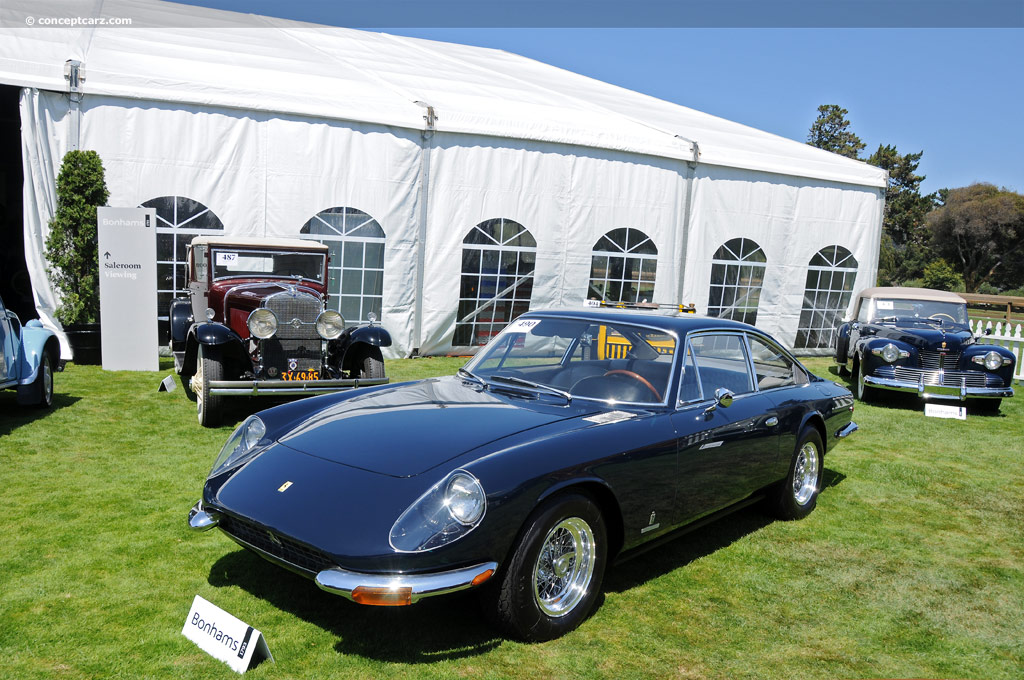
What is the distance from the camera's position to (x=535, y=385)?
4.30m

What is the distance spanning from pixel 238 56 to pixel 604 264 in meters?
7.47

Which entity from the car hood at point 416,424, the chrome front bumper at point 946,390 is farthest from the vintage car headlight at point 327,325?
the chrome front bumper at point 946,390

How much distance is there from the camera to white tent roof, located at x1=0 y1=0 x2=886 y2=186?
11.0m

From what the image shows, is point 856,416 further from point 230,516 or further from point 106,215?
point 106,215

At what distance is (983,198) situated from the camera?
46562mm

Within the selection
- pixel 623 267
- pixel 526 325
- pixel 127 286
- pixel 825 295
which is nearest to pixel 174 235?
pixel 127 286

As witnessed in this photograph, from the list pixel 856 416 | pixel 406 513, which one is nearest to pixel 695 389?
pixel 406 513

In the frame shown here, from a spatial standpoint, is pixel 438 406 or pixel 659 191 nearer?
pixel 438 406

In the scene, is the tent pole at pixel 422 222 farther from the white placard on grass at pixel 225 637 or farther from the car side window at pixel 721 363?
the white placard on grass at pixel 225 637

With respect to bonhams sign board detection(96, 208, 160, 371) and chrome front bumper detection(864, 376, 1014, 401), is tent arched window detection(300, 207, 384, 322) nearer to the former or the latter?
bonhams sign board detection(96, 208, 160, 371)

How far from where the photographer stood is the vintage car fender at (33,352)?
7.16 meters

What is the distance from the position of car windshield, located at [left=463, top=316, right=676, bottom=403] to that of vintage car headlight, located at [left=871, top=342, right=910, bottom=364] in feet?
23.7

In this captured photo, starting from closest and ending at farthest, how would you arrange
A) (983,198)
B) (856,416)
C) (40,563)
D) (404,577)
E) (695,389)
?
(404,577) → (40,563) → (695,389) → (856,416) → (983,198)

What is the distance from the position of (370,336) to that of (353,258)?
4268 mm
